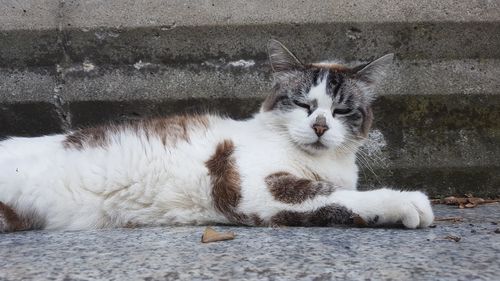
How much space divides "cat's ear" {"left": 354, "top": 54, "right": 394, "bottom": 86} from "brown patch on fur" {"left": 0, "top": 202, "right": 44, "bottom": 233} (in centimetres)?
185

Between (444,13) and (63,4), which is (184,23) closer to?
(63,4)

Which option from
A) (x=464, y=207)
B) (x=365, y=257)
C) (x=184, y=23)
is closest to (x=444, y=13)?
(x=464, y=207)

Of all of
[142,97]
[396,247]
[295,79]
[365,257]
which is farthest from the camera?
[142,97]

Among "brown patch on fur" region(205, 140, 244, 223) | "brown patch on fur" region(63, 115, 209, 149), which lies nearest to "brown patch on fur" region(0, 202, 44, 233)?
"brown patch on fur" region(63, 115, 209, 149)

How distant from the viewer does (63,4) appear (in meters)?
3.64

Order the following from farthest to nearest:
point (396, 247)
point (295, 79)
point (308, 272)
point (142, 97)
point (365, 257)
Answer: point (142, 97), point (295, 79), point (396, 247), point (365, 257), point (308, 272)

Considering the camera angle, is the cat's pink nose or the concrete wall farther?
the concrete wall

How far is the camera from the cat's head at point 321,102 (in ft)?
9.00

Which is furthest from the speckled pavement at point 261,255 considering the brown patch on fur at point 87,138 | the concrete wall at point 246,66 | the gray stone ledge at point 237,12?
the gray stone ledge at point 237,12

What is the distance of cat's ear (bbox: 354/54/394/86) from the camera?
2974 mm

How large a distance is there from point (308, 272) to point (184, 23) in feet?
7.71

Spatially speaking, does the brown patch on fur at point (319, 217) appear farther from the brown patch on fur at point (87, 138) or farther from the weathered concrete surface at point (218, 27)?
the weathered concrete surface at point (218, 27)

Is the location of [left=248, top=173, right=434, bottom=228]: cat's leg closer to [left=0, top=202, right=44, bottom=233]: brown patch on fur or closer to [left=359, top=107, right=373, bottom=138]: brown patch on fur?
[left=359, top=107, right=373, bottom=138]: brown patch on fur

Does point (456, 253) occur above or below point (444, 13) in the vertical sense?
below
